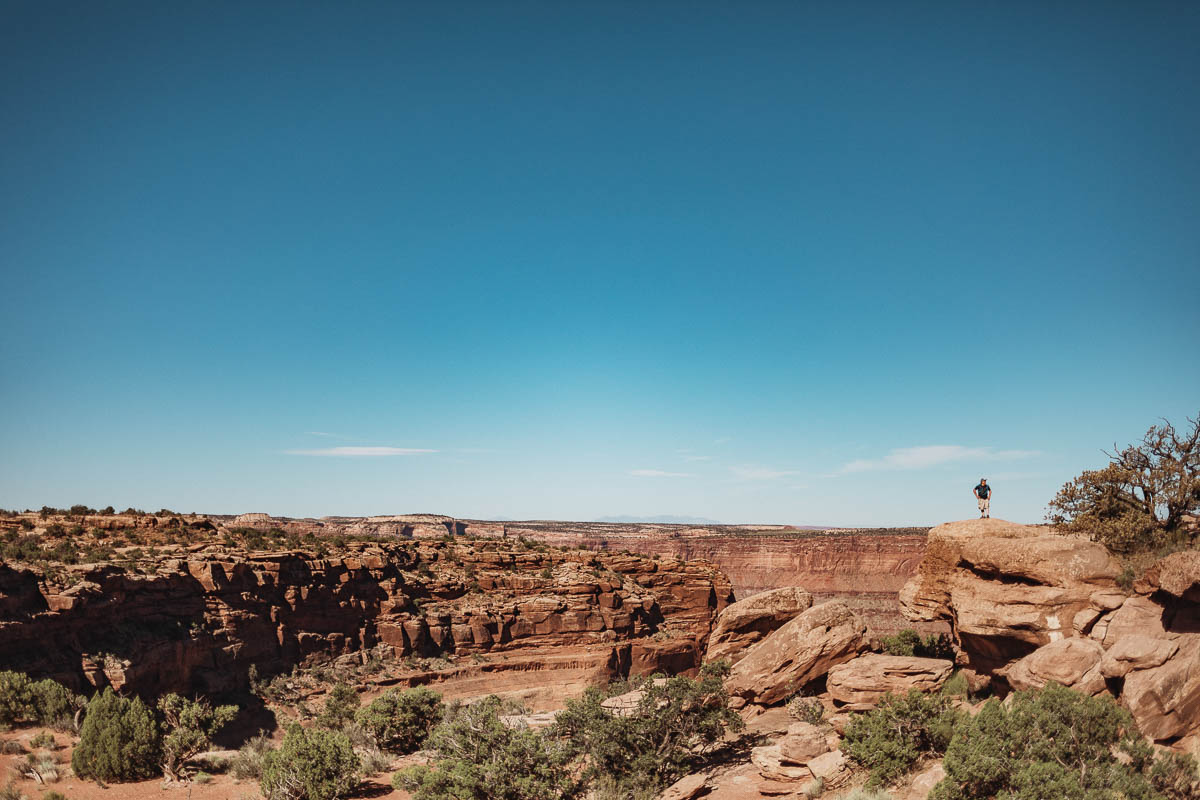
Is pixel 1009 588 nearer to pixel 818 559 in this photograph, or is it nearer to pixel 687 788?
pixel 687 788

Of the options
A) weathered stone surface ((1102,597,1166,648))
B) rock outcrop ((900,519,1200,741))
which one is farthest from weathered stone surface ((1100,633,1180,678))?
weathered stone surface ((1102,597,1166,648))

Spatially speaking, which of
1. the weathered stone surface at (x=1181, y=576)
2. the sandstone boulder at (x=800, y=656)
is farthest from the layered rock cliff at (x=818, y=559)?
the weathered stone surface at (x=1181, y=576)

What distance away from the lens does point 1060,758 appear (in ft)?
34.4

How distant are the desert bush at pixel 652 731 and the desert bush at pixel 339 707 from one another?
1368 cm

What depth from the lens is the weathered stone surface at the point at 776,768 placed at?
14.7 metres

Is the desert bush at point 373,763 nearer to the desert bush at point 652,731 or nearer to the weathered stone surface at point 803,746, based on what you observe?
the desert bush at point 652,731

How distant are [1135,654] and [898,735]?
4.86 m

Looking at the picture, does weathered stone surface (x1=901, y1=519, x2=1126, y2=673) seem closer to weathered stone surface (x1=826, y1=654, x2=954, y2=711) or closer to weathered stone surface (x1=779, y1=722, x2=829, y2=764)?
weathered stone surface (x1=826, y1=654, x2=954, y2=711)

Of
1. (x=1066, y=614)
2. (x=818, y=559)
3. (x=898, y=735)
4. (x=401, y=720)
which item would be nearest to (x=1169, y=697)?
(x=1066, y=614)

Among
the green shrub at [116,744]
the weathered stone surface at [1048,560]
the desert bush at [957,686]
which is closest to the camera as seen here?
the weathered stone surface at [1048,560]

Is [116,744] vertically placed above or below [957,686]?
below

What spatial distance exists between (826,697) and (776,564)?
265 feet

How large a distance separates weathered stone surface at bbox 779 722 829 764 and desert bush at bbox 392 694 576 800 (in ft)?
17.6

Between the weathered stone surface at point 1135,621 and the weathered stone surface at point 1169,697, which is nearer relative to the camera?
the weathered stone surface at point 1169,697
